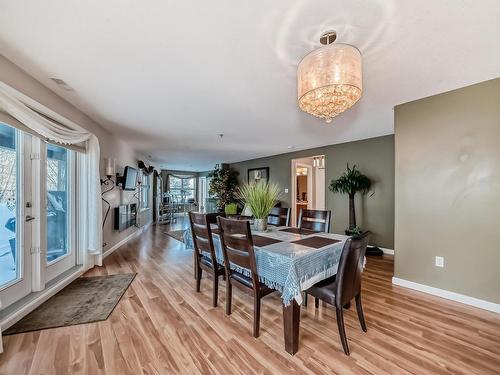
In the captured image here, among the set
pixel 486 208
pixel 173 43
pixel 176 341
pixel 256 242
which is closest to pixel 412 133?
pixel 486 208

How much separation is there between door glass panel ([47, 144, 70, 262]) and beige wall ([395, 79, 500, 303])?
173 inches

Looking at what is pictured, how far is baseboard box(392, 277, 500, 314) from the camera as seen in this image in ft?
7.41

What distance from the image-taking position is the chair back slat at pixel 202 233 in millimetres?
2262

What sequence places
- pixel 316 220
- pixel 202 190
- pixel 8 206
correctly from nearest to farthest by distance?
pixel 8 206 < pixel 316 220 < pixel 202 190

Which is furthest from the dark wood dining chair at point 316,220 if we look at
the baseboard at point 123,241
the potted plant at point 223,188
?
the potted plant at point 223,188

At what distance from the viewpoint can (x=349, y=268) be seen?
165 cm

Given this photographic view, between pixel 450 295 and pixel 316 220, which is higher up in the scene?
pixel 316 220

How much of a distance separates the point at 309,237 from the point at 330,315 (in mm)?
789

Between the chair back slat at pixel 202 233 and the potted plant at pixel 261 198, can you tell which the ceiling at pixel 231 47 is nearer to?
the potted plant at pixel 261 198

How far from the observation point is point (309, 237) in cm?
222

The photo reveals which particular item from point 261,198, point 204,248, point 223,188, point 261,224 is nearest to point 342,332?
point 261,224

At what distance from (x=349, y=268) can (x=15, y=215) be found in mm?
3076

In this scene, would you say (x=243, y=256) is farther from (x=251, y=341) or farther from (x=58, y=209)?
(x=58, y=209)

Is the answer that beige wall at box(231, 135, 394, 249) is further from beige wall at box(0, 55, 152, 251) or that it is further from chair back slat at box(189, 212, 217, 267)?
beige wall at box(0, 55, 152, 251)
